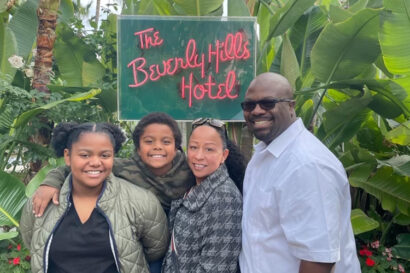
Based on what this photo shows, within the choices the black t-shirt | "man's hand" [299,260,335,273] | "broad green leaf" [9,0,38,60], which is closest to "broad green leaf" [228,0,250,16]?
"broad green leaf" [9,0,38,60]

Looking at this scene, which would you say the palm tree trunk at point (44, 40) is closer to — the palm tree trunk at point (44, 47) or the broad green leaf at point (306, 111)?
the palm tree trunk at point (44, 47)

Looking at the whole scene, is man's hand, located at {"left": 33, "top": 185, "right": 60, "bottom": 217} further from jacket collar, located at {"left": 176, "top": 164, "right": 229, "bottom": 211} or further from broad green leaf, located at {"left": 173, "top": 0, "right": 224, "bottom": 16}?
broad green leaf, located at {"left": 173, "top": 0, "right": 224, "bottom": 16}

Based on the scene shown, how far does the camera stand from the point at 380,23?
2500 mm

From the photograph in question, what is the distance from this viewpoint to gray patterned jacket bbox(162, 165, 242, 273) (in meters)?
1.75

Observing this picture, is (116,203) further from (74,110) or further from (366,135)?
(366,135)

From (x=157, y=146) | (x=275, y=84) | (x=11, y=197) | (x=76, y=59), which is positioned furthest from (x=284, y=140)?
(x=76, y=59)

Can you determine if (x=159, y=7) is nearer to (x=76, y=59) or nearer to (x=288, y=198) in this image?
(x=76, y=59)

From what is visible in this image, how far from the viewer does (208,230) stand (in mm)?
1777

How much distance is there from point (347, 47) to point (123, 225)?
1.85 m

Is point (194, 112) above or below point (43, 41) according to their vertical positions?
below

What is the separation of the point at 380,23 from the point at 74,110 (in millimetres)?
2337

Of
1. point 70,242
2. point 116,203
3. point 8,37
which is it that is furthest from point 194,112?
point 8,37

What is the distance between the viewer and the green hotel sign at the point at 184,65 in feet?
9.05

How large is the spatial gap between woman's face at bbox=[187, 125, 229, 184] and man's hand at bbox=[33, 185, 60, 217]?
663mm
